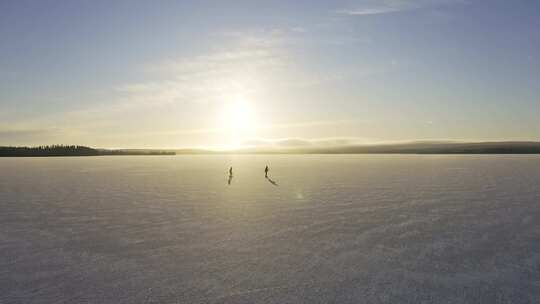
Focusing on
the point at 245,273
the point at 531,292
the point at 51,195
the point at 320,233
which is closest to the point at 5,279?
the point at 245,273

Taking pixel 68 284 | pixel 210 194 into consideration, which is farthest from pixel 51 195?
pixel 68 284

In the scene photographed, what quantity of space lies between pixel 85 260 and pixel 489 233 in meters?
11.3

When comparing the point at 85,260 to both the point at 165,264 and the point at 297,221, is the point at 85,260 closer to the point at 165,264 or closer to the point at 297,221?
the point at 165,264

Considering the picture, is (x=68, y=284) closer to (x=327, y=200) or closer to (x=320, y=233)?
(x=320, y=233)

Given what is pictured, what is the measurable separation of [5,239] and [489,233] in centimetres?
1442

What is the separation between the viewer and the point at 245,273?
7191 millimetres

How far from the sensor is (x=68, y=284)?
660cm

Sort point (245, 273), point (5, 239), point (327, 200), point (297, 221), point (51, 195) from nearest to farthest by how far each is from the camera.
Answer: point (245, 273)
point (5, 239)
point (297, 221)
point (327, 200)
point (51, 195)

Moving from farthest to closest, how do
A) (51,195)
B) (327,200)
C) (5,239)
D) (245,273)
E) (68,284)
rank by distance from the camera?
(51,195)
(327,200)
(5,239)
(245,273)
(68,284)

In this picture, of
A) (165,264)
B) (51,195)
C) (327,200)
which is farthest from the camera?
(51,195)

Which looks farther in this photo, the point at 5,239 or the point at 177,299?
the point at 5,239

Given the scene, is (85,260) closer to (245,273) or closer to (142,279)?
(142,279)

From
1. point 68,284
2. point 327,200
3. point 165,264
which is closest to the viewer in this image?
point 68,284

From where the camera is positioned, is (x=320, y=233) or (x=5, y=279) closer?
(x=5, y=279)
